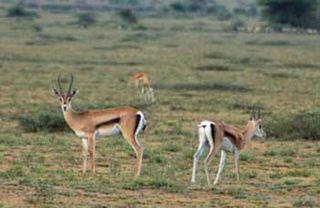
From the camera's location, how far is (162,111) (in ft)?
73.6

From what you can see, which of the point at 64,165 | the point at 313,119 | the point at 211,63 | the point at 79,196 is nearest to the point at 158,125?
→ the point at 313,119

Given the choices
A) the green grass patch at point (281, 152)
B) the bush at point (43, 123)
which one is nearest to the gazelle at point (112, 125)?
the green grass patch at point (281, 152)

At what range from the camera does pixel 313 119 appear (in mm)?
18688

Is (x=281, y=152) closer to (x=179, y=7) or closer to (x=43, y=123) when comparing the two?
(x=43, y=123)

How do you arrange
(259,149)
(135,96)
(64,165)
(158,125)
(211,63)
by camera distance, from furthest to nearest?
1. (211,63)
2. (135,96)
3. (158,125)
4. (259,149)
5. (64,165)

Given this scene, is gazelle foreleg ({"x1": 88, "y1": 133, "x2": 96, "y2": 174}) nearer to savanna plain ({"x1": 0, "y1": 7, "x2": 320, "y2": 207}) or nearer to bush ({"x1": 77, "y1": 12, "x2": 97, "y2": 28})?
savanna plain ({"x1": 0, "y1": 7, "x2": 320, "y2": 207})

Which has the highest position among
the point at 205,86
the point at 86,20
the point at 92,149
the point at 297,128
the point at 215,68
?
the point at 86,20

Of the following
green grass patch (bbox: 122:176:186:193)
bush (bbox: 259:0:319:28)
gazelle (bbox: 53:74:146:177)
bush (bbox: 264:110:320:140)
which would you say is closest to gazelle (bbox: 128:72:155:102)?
bush (bbox: 264:110:320:140)

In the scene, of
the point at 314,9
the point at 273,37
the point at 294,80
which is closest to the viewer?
the point at 294,80

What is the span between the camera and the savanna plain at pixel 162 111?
12.0m

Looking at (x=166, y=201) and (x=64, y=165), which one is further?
(x=64, y=165)

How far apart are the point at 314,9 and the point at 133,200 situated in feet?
173

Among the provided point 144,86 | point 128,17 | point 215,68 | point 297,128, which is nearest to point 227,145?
point 297,128

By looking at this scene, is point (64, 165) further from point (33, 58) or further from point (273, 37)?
point (273, 37)
